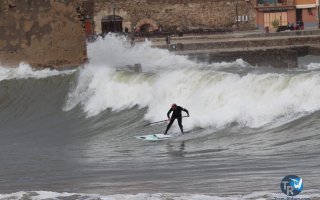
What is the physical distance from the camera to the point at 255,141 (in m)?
15.1

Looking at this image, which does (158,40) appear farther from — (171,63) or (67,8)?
(67,8)

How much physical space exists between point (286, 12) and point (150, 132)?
41324 mm

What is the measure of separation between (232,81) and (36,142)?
441 cm

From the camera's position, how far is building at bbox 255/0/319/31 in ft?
190

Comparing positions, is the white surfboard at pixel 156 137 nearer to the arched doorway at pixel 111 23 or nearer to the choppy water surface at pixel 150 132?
the choppy water surface at pixel 150 132

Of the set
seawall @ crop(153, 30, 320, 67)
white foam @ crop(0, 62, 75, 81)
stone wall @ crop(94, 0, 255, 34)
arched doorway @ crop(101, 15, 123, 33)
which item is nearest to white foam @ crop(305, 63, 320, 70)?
seawall @ crop(153, 30, 320, 67)

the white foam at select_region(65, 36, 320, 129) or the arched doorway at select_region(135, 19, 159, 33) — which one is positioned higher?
the white foam at select_region(65, 36, 320, 129)

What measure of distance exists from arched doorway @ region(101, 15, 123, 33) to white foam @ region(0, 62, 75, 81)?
29.2 metres

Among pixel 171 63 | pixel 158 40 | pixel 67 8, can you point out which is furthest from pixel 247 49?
pixel 67 8

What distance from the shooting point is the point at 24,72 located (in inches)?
1096

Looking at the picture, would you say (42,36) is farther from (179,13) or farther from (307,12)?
(307,12)

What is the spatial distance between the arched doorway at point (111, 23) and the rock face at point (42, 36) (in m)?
29.1
